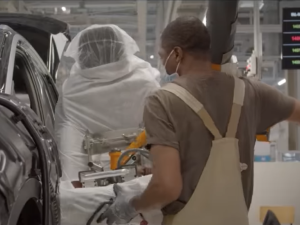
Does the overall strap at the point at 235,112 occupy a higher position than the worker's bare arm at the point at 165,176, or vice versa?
the overall strap at the point at 235,112

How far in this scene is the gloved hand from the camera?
2.52 metres

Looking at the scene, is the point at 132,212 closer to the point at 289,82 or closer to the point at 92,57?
the point at 92,57

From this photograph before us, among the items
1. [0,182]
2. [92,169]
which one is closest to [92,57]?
[92,169]

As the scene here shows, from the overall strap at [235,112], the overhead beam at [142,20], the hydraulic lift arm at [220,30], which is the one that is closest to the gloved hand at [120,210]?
the overall strap at [235,112]

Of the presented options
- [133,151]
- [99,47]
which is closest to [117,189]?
[133,151]

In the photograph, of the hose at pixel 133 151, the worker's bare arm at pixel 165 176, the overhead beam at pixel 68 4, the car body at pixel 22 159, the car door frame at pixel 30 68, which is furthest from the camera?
the overhead beam at pixel 68 4

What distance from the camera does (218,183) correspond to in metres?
2.27

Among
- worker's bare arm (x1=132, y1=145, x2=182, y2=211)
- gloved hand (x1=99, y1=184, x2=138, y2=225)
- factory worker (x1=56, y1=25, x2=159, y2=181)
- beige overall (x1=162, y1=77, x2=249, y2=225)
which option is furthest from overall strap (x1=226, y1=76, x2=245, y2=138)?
factory worker (x1=56, y1=25, x2=159, y2=181)

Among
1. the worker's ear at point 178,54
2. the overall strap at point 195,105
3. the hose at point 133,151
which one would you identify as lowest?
the hose at point 133,151

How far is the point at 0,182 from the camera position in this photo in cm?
169

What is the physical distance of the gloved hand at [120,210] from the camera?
99.3 inches

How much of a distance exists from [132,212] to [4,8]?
624 cm

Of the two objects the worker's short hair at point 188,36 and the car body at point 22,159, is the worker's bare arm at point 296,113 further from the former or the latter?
the car body at point 22,159

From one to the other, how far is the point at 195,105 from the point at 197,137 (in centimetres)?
15
